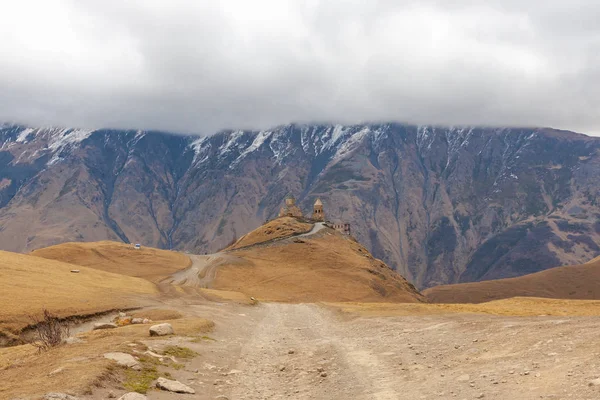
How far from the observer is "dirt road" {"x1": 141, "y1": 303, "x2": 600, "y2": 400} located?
17.3 metres

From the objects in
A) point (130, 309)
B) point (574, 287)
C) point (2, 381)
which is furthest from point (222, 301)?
point (574, 287)

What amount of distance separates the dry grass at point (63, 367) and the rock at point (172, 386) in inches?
66.9

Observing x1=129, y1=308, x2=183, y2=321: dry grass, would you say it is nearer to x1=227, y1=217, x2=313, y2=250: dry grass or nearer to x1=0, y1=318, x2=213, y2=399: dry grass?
x1=0, y1=318, x2=213, y2=399: dry grass

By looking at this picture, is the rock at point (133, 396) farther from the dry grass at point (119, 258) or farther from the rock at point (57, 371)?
the dry grass at point (119, 258)

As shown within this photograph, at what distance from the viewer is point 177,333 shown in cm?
3175

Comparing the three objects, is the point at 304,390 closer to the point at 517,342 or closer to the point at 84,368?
the point at 84,368

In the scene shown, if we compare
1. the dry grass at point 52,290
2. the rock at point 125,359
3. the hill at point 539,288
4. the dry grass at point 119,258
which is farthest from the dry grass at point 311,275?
the rock at point 125,359

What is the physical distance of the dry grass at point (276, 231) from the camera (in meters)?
148

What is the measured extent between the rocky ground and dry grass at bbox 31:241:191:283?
80.6 meters

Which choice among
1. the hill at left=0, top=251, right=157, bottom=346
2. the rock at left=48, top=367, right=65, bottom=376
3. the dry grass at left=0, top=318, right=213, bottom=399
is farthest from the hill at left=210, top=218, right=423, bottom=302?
the rock at left=48, top=367, right=65, bottom=376

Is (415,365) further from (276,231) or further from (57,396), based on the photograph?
(276,231)

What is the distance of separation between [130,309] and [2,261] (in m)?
23.9

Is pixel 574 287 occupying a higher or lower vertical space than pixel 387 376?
lower

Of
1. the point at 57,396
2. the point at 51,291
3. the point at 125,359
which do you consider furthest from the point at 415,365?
the point at 51,291
